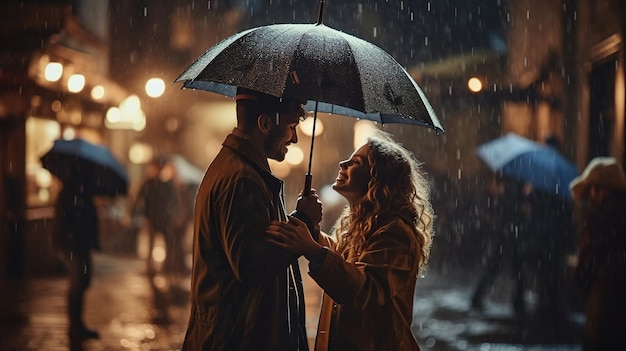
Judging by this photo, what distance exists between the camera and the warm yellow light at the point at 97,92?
24198 mm

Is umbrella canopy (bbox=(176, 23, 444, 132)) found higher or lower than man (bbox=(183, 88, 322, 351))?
higher

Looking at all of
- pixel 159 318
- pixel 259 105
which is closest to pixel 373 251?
pixel 259 105

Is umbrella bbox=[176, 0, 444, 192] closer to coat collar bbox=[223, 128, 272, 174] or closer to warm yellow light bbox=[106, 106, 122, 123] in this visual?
coat collar bbox=[223, 128, 272, 174]

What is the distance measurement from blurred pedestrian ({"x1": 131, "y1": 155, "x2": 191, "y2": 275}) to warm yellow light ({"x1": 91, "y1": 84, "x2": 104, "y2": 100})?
6.98 metres

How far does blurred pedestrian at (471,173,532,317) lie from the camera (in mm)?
13469

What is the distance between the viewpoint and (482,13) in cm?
2931

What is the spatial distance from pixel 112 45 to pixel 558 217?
22.1 meters

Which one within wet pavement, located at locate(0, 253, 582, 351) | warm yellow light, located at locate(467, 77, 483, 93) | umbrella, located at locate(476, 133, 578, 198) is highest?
A: warm yellow light, located at locate(467, 77, 483, 93)

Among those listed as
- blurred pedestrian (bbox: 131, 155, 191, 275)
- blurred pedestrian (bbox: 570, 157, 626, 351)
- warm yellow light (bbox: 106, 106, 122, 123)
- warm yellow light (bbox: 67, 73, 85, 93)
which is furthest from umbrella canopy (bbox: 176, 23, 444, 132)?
warm yellow light (bbox: 106, 106, 122, 123)

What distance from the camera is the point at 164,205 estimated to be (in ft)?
58.1

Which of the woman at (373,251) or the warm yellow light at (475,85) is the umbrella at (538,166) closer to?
the woman at (373,251)

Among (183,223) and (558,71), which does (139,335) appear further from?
(558,71)

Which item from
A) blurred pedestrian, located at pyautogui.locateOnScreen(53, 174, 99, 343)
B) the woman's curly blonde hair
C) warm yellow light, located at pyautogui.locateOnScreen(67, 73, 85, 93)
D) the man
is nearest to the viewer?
the man

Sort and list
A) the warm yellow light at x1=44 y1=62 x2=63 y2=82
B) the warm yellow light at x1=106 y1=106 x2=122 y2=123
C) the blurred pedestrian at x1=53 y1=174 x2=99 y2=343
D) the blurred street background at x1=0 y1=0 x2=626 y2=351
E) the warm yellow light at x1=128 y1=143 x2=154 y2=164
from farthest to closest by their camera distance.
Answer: the warm yellow light at x1=128 y1=143 x2=154 y2=164 < the warm yellow light at x1=106 y1=106 x2=122 y2=123 < the warm yellow light at x1=44 y1=62 x2=63 y2=82 < the blurred street background at x1=0 y1=0 x2=626 y2=351 < the blurred pedestrian at x1=53 y1=174 x2=99 y2=343
